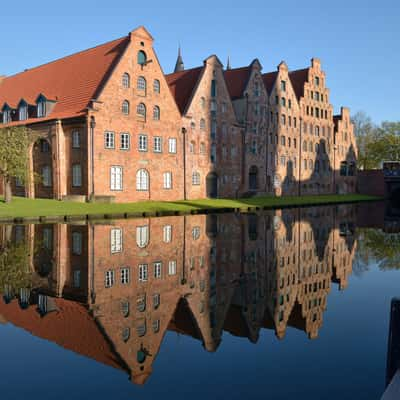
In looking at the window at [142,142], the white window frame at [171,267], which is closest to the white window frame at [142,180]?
the window at [142,142]

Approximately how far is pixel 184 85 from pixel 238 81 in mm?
9640

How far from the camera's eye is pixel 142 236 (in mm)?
18641

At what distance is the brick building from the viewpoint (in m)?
37.8

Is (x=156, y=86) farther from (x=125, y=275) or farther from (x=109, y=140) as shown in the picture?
(x=125, y=275)

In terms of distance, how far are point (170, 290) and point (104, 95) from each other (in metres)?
31.4

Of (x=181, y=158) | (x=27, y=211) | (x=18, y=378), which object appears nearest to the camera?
(x=18, y=378)

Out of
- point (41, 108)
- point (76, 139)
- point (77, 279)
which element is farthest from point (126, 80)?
point (77, 279)

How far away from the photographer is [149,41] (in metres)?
41.6

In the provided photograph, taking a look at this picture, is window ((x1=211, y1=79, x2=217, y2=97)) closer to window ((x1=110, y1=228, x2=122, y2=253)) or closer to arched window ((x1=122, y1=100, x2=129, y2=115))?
arched window ((x1=122, y1=100, x2=129, y2=115))

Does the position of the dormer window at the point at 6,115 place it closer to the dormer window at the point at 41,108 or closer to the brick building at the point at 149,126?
the brick building at the point at 149,126

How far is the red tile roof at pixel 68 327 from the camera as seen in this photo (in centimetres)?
613

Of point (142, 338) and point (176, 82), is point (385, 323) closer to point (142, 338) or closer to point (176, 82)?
point (142, 338)

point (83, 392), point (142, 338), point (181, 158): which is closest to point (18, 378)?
point (83, 392)

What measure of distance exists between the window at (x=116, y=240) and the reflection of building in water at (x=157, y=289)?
40mm
